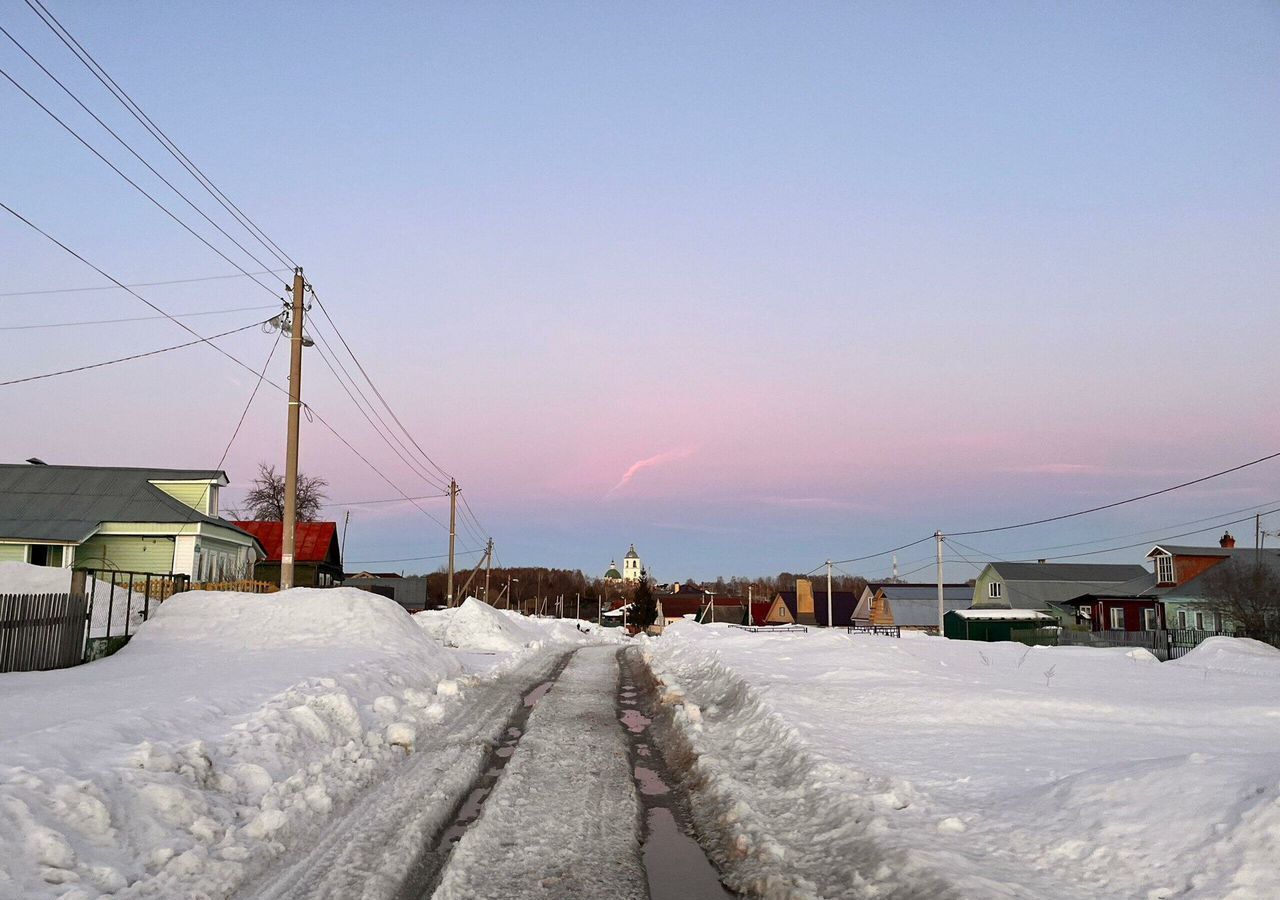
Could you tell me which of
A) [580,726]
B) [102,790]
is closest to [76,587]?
[580,726]

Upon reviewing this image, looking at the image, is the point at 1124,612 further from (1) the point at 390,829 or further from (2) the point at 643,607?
(1) the point at 390,829

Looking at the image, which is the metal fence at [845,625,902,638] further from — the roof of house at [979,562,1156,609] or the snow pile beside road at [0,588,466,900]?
the snow pile beside road at [0,588,466,900]

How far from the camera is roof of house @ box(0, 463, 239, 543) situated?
32031 millimetres

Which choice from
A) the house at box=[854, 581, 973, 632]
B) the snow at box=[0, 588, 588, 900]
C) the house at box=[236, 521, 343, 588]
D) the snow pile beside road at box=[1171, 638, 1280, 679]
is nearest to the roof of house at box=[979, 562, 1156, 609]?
the house at box=[854, 581, 973, 632]

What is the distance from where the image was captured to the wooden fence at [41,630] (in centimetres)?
1406

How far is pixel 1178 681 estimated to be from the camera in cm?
1809

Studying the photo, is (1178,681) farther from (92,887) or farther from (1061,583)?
(1061,583)

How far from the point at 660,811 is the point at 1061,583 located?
70512 mm

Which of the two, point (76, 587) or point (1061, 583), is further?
point (1061, 583)

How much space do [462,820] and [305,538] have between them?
49.7 m

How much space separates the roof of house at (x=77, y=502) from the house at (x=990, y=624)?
42381mm

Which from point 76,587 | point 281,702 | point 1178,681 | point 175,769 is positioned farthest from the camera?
point 1178,681

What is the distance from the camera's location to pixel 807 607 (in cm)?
9638

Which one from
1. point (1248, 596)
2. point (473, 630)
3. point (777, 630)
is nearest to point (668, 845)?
point (473, 630)
